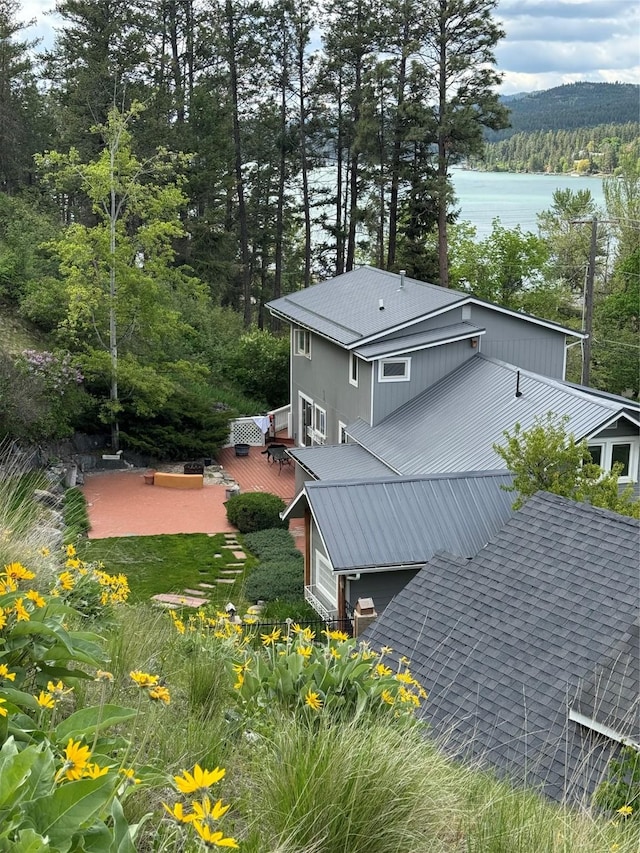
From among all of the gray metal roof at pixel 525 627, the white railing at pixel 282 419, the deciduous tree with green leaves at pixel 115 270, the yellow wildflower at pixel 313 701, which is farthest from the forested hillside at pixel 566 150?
the yellow wildflower at pixel 313 701

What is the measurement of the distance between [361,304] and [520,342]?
4139 millimetres

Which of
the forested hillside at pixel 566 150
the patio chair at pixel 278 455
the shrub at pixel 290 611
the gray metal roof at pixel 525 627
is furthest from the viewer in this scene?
the forested hillside at pixel 566 150

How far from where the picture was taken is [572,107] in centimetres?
3838

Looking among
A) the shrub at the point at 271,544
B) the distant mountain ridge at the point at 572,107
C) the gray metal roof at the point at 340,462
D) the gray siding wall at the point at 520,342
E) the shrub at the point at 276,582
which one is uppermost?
the distant mountain ridge at the point at 572,107

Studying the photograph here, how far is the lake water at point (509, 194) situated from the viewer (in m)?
44.8

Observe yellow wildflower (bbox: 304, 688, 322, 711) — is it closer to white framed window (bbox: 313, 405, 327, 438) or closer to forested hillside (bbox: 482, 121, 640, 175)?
white framed window (bbox: 313, 405, 327, 438)

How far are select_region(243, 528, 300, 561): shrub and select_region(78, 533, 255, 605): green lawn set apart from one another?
42 cm

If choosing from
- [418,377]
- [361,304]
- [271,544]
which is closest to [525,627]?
[271,544]

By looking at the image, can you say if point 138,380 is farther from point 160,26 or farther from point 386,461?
point 160,26

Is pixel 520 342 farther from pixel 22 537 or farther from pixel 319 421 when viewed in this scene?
pixel 22 537

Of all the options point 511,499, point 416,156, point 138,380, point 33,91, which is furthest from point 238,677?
point 33,91

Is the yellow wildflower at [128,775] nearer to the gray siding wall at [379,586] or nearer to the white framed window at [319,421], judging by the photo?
the gray siding wall at [379,586]

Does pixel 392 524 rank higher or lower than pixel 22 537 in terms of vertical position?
lower

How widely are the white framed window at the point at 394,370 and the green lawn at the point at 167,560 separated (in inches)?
197
